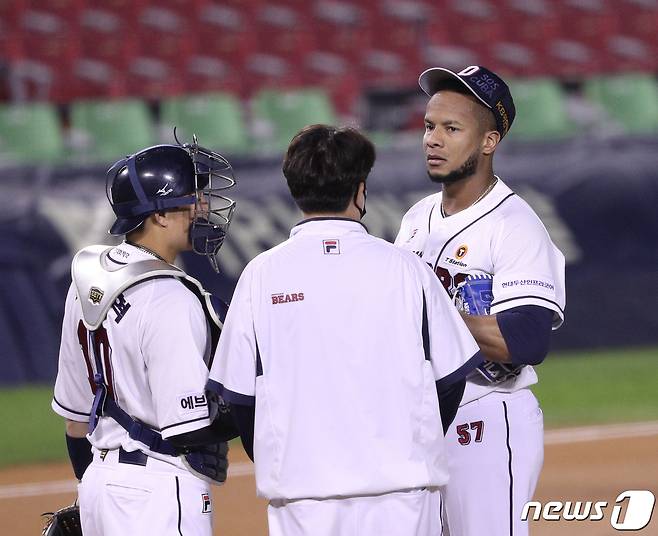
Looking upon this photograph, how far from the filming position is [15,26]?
14.1 m

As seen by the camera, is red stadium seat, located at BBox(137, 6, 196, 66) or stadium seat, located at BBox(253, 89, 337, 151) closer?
stadium seat, located at BBox(253, 89, 337, 151)

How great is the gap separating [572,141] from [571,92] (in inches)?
164

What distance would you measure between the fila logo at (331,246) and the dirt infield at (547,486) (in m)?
3.57

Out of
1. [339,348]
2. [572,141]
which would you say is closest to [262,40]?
[572,141]

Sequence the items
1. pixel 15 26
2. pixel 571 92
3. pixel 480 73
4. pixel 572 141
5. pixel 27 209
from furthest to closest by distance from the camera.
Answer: pixel 571 92 → pixel 15 26 → pixel 572 141 → pixel 27 209 → pixel 480 73

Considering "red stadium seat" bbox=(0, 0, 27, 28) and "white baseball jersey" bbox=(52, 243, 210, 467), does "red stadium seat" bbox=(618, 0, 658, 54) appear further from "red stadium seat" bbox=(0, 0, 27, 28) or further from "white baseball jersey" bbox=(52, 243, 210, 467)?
"white baseball jersey" bbox=(52, 243, 210, 467)

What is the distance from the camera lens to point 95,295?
3.28 metres

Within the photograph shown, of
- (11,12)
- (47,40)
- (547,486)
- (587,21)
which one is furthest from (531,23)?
(547,486)

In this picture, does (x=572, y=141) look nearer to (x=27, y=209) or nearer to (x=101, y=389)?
(x=27, y=209)

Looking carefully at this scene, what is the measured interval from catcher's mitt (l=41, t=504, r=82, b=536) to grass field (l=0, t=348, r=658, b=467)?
16.1 ft

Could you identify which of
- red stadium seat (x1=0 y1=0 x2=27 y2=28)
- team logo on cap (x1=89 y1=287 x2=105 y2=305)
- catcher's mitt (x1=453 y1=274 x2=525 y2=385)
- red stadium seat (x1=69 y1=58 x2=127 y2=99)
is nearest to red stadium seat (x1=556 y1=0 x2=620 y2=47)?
red stadium seat (x1=69 y1=58 x2=127 y2=99)

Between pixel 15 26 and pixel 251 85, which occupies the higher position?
pixel 15 26

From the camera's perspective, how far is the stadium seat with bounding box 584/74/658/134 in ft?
44.2

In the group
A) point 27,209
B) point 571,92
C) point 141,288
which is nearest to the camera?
point 141,288
